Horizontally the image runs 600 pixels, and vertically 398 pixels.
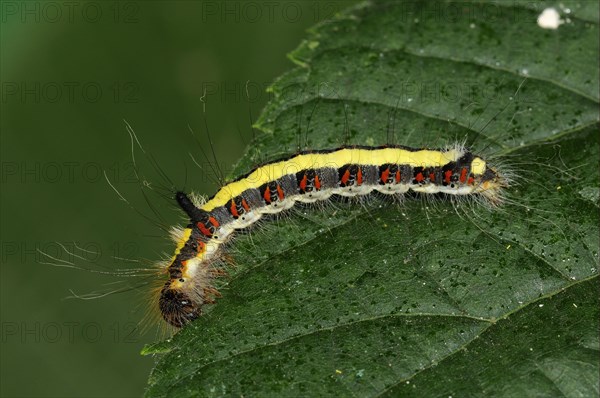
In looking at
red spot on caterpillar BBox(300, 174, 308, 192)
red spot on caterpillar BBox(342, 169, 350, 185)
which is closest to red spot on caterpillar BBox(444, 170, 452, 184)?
red spot on caterpillar BBox(342, 169, 350, 185)

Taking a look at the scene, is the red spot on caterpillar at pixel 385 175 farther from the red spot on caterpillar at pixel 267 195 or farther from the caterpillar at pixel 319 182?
the red spot on caterpillar at pixel 267 195

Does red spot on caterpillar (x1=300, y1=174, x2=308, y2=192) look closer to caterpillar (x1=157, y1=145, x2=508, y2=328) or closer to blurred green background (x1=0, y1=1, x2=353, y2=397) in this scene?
caterpillar (x1=157, y1=145, x2=508, y2=328)

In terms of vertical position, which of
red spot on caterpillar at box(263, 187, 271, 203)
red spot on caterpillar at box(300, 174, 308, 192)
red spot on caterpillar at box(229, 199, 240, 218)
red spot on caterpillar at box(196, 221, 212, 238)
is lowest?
red spot on caterpillar at box(196, 221, 212, 238)

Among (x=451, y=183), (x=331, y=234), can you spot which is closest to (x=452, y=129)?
(x=451, y=183)

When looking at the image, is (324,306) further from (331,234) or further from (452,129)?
(452,129)

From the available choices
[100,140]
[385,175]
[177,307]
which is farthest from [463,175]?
[100,140]

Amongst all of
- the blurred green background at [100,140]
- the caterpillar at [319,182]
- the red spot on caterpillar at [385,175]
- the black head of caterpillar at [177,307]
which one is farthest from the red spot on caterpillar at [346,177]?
the black head of caterpillar at [177,307]
